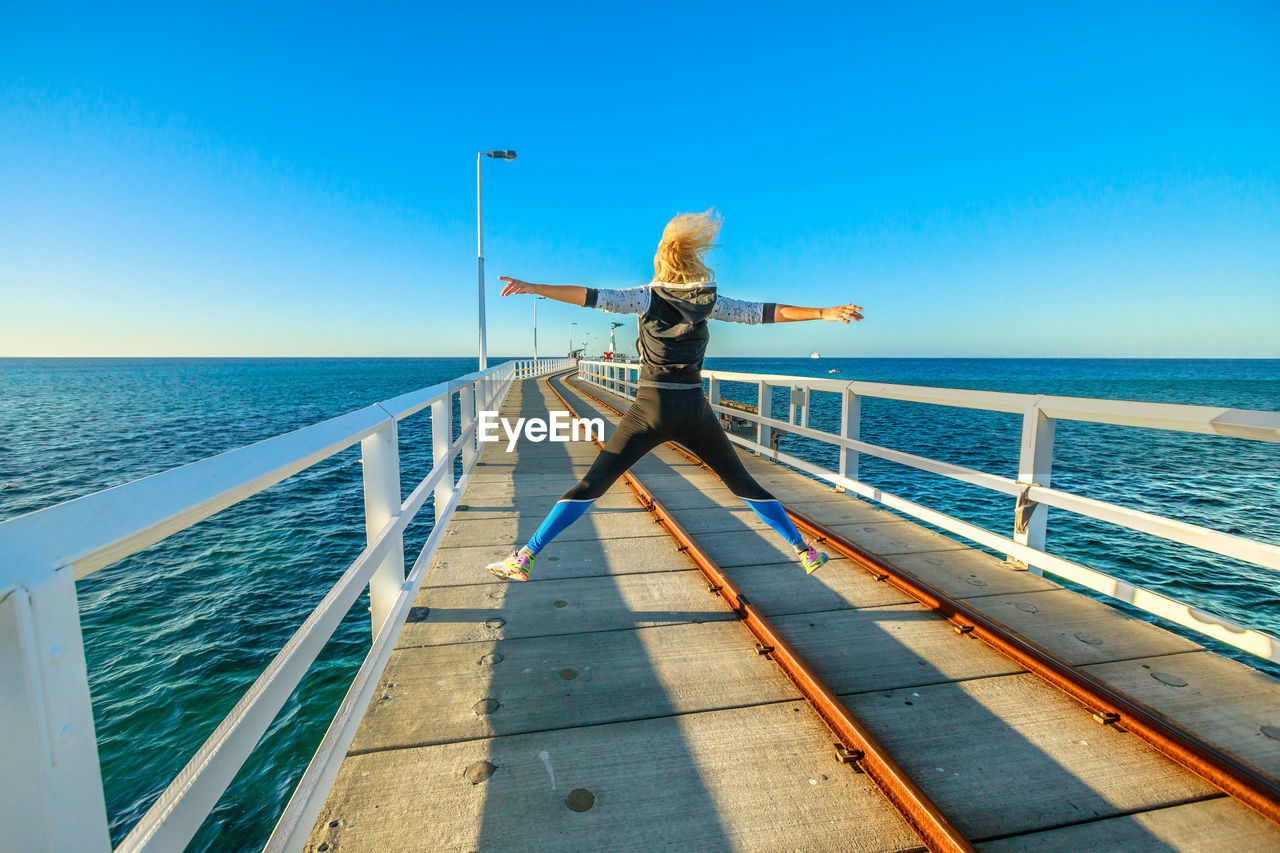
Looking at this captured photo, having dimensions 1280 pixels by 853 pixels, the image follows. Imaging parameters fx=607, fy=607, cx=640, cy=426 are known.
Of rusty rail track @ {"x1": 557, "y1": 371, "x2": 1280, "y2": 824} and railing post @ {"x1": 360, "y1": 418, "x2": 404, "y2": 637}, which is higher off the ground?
railing post @ {"x1": 360, "y1": 418, "x2": 404, "y2": 637}

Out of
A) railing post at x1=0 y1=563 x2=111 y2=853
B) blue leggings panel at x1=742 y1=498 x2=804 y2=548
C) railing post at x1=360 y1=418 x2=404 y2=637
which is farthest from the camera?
blue leggings panel at x1=742 y1=498 x2=804 y2=548

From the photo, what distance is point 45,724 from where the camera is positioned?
0.93 metres

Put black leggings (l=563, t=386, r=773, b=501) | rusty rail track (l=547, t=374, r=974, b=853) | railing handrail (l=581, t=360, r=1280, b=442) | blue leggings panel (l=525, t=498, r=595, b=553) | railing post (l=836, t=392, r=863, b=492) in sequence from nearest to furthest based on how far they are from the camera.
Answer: rusty rail track (l=547, t=374, r=974, b=853) < railing handrail (l=581, t=360, r=1280, b=442) < black leggings (l=563, t=386, r=773, b=501) < blue leggings panel (l=525, t=498, r=595, b=553) < railing post (l=836, t=392, r=863, b=492)

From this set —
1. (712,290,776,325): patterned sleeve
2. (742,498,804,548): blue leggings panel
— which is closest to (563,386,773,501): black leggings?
(742,498,804,548): blue leggings panel

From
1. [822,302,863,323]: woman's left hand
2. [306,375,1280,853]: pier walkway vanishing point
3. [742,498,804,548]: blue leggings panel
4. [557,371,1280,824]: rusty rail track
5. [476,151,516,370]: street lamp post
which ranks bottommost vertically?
[306,375,1280,853]: pier walkway vanishing point

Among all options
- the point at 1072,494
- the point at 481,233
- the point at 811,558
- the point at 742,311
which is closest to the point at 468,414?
the point at 742,311

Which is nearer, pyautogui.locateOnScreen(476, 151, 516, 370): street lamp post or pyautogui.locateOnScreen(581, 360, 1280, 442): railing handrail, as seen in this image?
pyautogui.locateOnScreen(581, 360, 1280, 442): railing handrail

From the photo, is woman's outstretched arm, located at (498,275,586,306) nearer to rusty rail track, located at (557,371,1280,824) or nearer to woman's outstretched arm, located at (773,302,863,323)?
woman's outstretched arm, located at (773,302,863,323)

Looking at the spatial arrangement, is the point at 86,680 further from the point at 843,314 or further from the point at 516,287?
the point at 843,314

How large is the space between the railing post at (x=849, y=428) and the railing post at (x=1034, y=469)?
5.75 ft

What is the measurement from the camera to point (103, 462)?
2078 cm

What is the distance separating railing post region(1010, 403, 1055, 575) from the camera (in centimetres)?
408

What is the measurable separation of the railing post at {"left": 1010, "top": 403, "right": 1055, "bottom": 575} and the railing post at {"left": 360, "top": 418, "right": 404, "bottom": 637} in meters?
3.92

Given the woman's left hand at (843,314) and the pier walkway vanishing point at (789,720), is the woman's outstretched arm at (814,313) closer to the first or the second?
the woman's left hand at (843,314)
